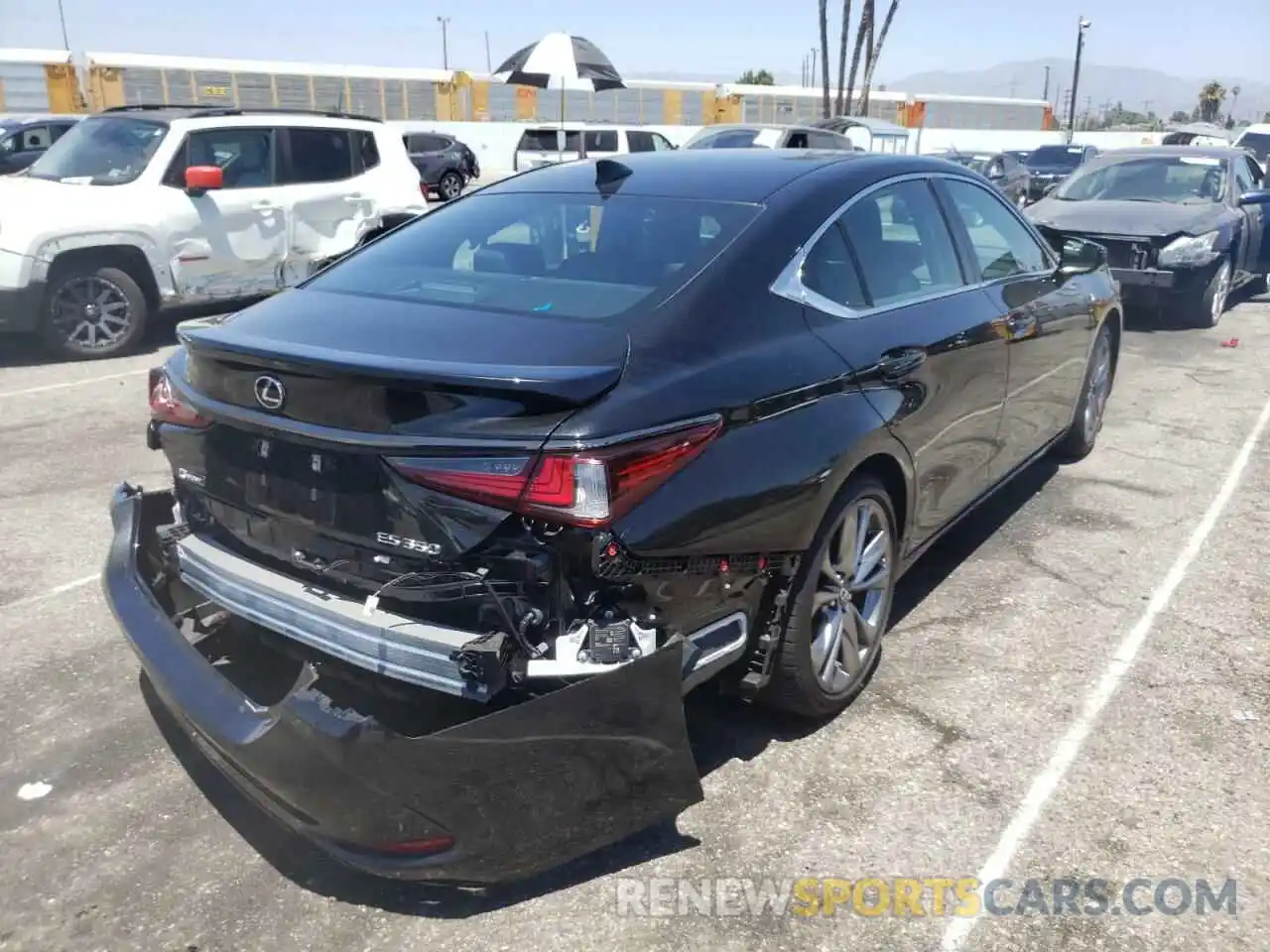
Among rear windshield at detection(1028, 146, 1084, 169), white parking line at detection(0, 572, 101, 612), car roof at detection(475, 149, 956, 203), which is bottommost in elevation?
white parking line at detection(0, 572, 101, 612)

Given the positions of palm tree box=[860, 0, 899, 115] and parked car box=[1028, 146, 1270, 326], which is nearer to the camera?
parked car box=[1028, 146, 1270, 326]

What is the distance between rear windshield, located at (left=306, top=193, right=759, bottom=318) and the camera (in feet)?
9.91

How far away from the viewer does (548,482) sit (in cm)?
234

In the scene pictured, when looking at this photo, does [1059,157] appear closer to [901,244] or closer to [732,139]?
[732,139]

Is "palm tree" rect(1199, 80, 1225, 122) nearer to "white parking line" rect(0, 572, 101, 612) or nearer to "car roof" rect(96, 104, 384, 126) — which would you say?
"car roof" rect(96, 104, 384, 126)

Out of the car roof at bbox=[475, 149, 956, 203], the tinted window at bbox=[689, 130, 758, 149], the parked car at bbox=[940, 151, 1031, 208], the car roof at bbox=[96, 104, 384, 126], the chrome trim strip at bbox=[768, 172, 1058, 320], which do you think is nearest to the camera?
the chrome trim strip at bbox=[768, 172, 1058, 320]

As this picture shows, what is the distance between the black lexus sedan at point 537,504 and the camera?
2346 mm

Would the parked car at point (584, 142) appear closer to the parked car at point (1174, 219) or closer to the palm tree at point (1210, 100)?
the parked car at point (1174, 219)

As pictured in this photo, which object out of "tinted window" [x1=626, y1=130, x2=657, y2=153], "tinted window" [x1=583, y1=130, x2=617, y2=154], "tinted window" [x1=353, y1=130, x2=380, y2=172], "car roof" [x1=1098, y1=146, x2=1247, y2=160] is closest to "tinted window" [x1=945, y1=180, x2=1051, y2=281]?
"tinted window" [x1=353, y1=130, x2=380, y2=172]

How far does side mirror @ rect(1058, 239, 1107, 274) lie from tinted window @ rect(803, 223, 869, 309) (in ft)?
6.93

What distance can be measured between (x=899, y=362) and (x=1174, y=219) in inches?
311

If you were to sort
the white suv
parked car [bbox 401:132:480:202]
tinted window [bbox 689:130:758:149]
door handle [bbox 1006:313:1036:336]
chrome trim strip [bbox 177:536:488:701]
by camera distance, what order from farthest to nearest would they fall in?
1. parked car [bbox 401:132:480:202]
2. tinted window [bbox 689:130:758:149]
3. the white suv
4. door handle [bbox 1006:313:1036:336]
5. chrome trim strip [bbox 177:536:488:701]

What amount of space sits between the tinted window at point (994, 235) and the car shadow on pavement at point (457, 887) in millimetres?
2082

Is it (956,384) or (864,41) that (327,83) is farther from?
(956,384)
